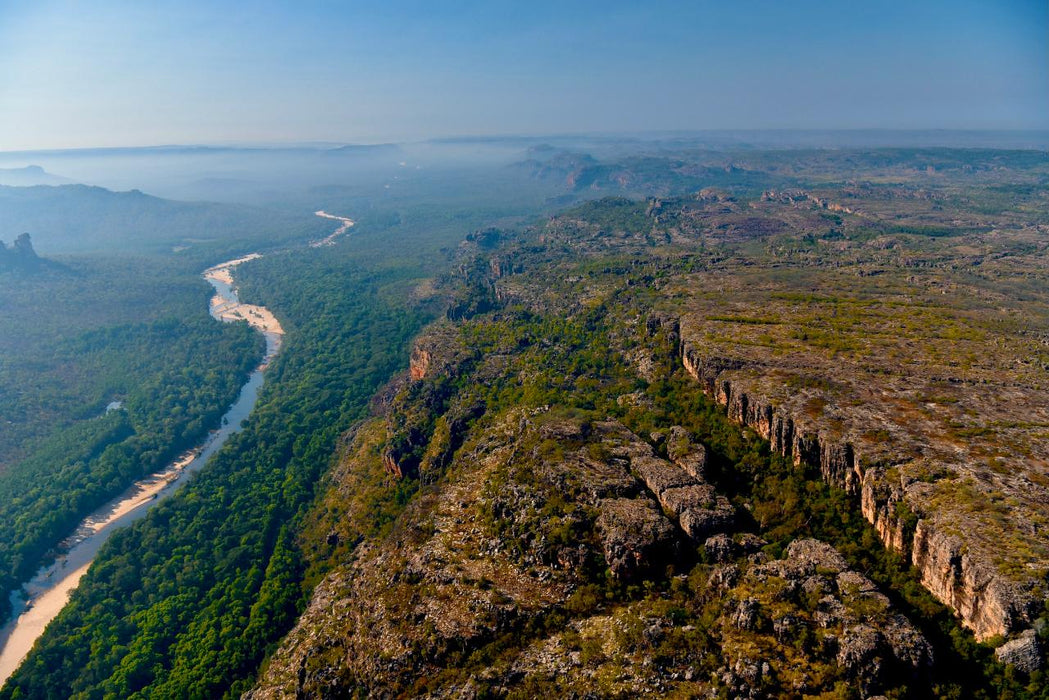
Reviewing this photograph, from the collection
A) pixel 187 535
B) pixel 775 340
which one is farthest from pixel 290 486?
pixel 775 340

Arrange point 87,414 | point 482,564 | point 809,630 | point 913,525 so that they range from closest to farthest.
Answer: point 809,630 → point 913,525 → point 482,564 → point 87,414

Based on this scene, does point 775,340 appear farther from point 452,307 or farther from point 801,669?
point 452,307

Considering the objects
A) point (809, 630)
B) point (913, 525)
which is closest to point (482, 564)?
point (809, 630)

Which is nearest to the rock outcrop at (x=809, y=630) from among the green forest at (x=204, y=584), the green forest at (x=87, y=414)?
the green forest at (x=204, y=584)

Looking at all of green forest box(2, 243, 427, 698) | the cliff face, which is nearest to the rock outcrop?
the cliff face

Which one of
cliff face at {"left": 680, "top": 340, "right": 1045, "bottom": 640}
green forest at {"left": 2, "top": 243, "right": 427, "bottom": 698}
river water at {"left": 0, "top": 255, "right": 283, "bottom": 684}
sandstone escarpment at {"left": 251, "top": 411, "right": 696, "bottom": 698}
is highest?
cliff face at {"left": 680, "top": 340, "right": 1045, "bottom": 640}

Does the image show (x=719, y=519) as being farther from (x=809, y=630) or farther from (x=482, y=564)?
(x=482, y=564)

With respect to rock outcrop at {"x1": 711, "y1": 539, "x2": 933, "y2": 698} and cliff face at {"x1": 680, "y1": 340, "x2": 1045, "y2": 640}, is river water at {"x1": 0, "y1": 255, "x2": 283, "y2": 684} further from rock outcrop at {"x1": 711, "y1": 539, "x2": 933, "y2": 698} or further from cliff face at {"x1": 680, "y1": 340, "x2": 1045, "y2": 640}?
cliff face at {"x1": 680, "y1": 340, "x2": 1045, "y2": 640}

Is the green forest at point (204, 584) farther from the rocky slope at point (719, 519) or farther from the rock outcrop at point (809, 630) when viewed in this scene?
the rock outcrop at point (809, 630)

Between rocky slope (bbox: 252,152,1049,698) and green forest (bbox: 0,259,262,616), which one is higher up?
rocky slope (bbox: 252,152,1049,698)
